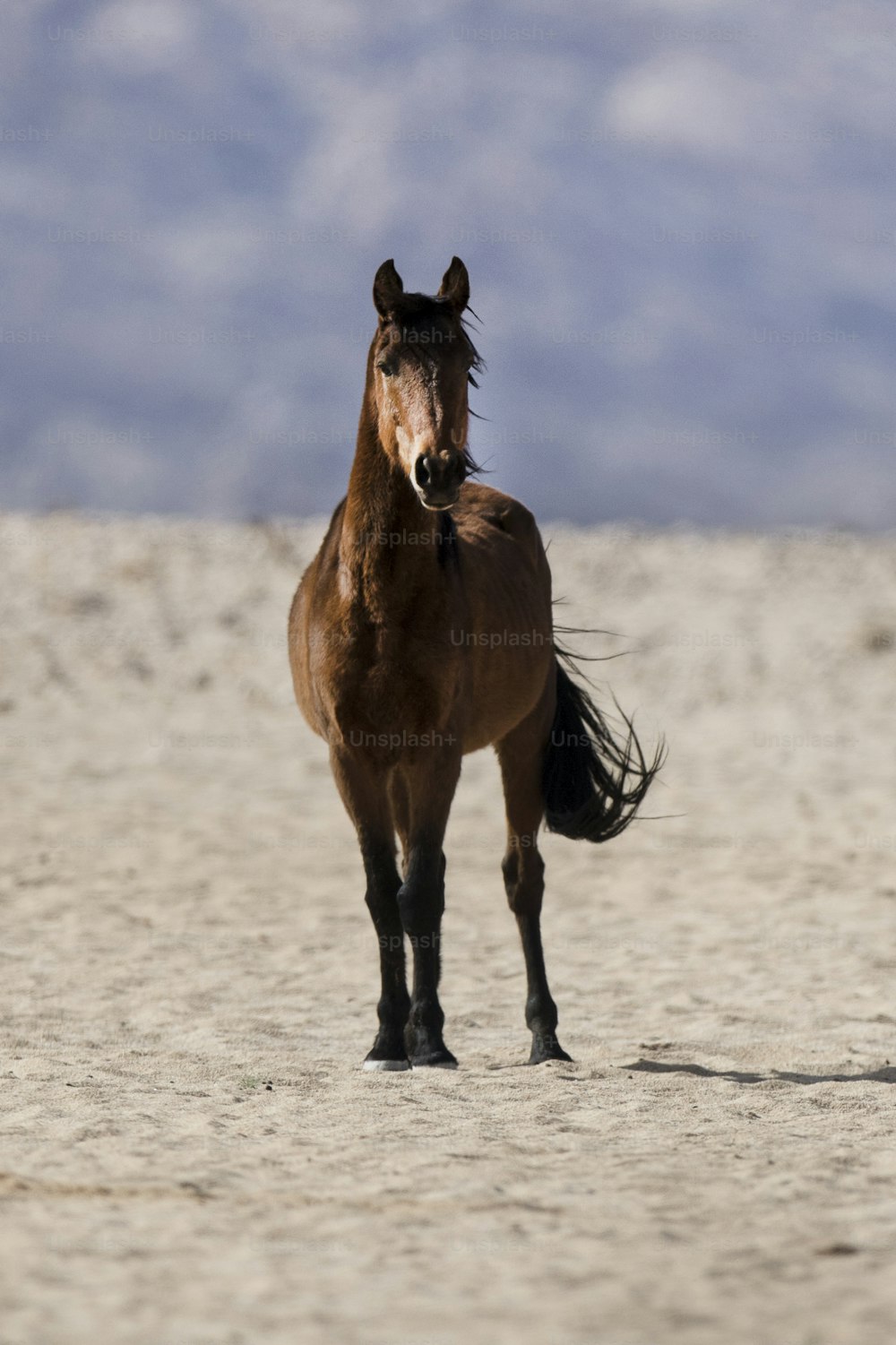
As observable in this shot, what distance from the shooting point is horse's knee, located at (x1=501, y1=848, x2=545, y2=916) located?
6887 mm

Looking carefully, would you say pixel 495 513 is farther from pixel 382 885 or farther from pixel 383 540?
pixel 382 885

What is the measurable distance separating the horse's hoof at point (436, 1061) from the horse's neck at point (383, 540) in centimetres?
175

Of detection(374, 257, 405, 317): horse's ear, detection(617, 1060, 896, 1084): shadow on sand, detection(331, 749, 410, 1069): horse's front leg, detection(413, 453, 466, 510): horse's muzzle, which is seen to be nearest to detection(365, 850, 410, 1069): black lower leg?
detection(331, 749, 410, 1069): horse's front leg

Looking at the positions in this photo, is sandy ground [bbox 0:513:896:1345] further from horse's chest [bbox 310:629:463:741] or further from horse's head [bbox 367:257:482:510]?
horse's head [bbox 367:257:482:510]

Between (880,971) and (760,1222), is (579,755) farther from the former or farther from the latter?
(760,1222)

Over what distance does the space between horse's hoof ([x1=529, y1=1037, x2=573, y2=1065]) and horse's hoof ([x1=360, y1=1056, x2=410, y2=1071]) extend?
0.62 meters

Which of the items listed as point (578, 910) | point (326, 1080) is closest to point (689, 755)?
point (578, 910)

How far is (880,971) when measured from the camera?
28.2 ft

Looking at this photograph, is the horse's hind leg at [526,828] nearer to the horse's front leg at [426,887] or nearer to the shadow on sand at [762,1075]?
the shadow on sand at [762,1075]

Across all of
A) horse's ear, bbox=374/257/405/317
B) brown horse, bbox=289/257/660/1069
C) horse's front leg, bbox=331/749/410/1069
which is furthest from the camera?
horse's front leg, bbox=331/749/410/1069

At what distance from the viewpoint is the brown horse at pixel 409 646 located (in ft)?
18.4

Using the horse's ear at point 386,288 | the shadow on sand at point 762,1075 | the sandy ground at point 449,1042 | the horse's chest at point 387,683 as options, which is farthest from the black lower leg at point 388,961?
the horse's ear at point 386,288

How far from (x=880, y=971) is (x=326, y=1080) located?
3.96m

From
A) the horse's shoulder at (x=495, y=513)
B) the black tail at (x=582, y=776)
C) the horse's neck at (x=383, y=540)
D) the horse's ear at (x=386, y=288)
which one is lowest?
the black tail at (x=582, y=776)
